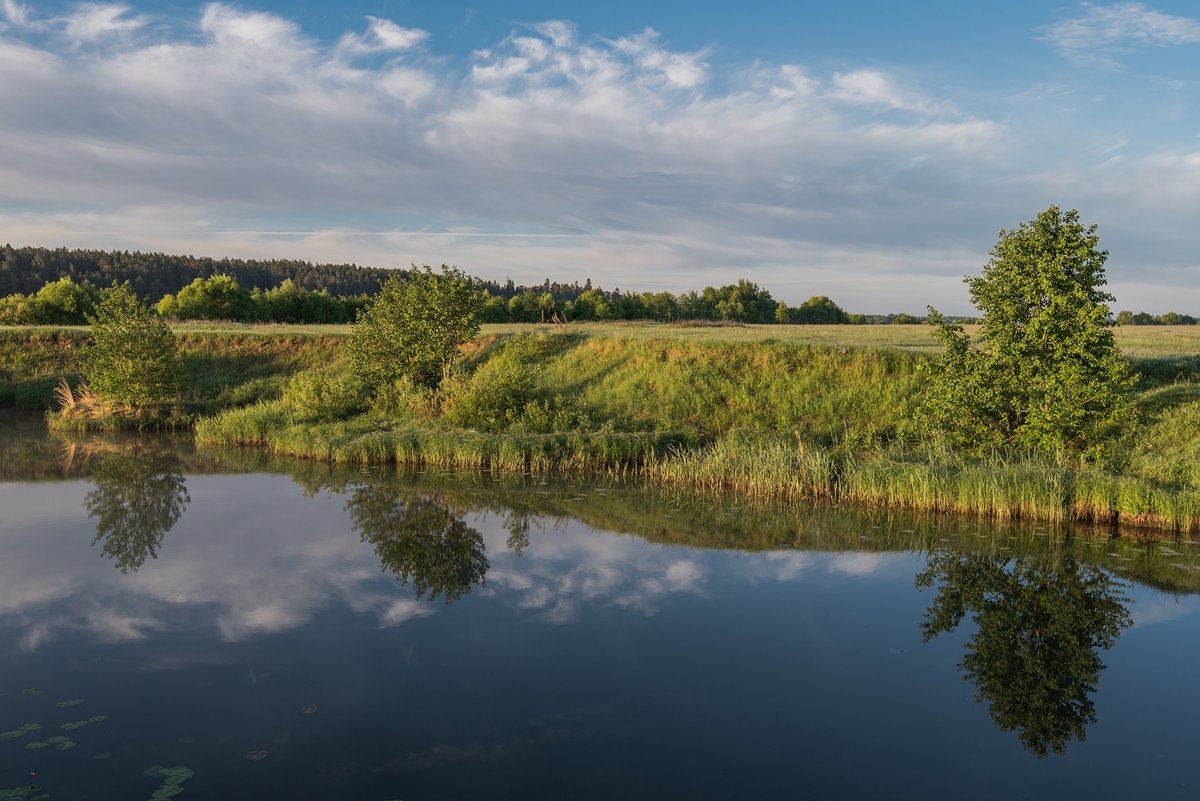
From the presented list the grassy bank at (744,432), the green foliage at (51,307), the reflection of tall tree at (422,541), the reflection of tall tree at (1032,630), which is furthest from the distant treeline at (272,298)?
the reflection of tall tree at (1032,630)

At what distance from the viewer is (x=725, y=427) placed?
107 feet

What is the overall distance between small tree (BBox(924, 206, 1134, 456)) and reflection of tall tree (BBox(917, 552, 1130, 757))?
6932 mm

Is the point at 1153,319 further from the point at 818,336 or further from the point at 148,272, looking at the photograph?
the point at 148,272

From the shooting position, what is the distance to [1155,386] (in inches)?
1155

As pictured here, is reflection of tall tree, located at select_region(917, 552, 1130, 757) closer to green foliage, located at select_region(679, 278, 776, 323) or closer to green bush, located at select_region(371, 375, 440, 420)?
green bush, located at select_region(371, 375, 440, 420)

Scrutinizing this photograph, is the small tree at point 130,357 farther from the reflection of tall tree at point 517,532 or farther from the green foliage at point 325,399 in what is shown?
the reflection of tall tree at point 517,532

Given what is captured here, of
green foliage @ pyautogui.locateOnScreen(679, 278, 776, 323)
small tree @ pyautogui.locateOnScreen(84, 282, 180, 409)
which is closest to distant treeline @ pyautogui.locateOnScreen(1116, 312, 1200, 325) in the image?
green foliage @ pyautogui.locateOnScreen(679, 278, 776, 323)

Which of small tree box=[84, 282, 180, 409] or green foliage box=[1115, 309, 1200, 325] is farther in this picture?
green foliage box=[1115, 309, 1200, 325]

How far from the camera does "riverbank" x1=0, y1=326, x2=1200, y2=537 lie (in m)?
21.3

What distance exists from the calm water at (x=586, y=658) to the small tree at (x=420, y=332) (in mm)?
17050

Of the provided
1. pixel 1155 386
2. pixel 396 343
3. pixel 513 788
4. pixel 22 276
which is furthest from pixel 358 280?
pixel 513 788

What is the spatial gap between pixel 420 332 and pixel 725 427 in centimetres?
1567

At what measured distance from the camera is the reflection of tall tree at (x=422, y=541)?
1702 centimetres

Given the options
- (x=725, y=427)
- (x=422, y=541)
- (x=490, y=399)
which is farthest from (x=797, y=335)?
(x=422, y=541)
